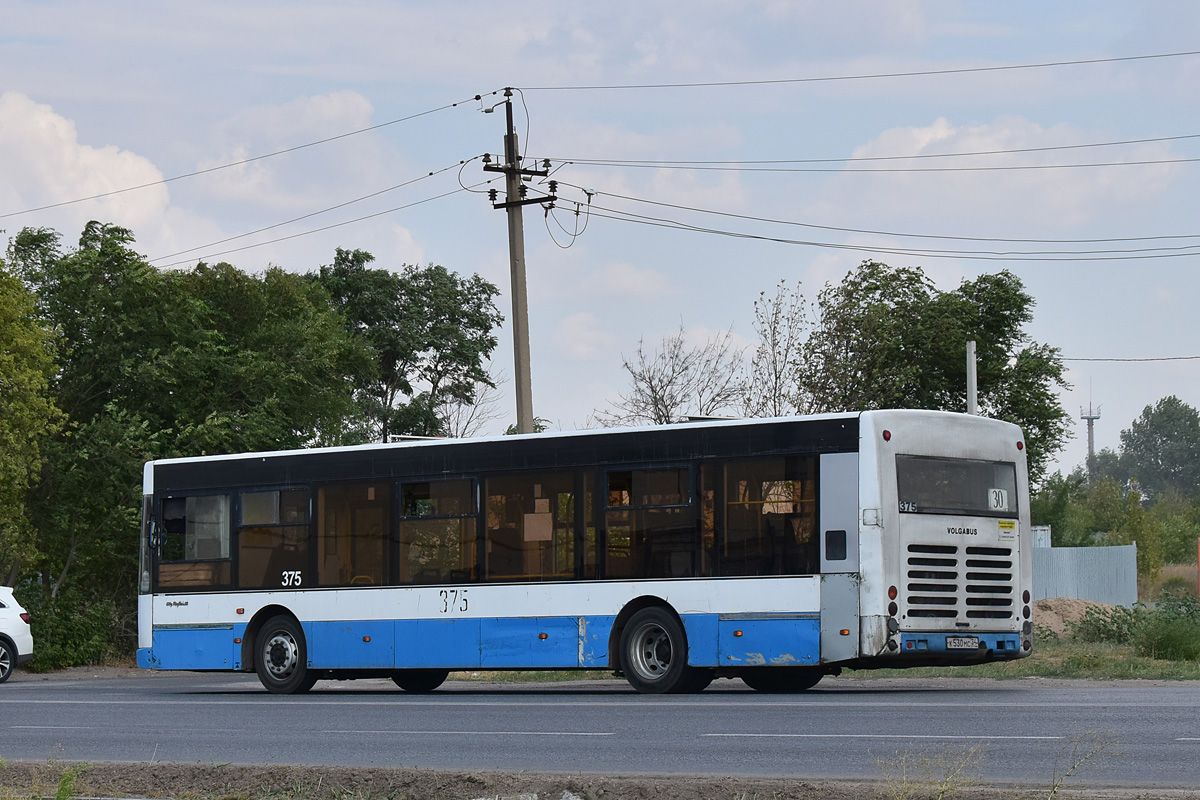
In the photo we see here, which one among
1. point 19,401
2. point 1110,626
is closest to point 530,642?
point 1110,626

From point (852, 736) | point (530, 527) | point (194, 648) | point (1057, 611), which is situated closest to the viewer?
point (852, 736)

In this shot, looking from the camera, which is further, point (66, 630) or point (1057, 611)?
point (1057, 611)

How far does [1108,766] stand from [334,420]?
108ft

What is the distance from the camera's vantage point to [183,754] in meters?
12.8

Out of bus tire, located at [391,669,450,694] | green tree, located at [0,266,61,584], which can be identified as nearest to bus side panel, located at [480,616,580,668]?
bus tire, located at [391,669,450,694]

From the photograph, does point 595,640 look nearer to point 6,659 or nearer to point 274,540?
point 274,540

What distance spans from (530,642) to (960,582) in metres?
4.93

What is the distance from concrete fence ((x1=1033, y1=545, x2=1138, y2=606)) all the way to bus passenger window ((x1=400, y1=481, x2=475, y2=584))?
29.1m

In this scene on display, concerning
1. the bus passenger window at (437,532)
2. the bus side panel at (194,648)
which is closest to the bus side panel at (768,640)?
the bus passenger window at (437,532)

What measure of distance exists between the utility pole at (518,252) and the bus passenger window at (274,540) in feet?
23.5

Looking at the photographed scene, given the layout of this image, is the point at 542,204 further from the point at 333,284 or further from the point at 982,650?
the point at 333,284

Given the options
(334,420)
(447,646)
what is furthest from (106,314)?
(447,646)

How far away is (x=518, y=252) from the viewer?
99.9 feet

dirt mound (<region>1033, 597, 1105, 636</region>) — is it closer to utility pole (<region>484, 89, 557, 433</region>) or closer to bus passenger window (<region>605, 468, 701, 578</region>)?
utility pole (<region>484, 89, 557, 433</region>)
